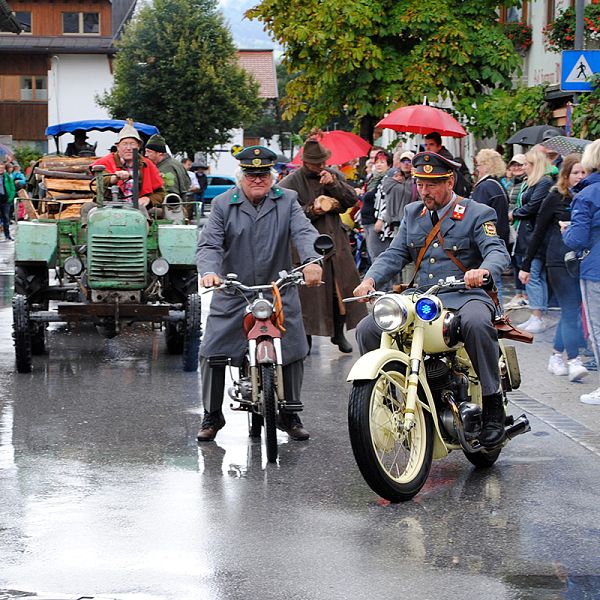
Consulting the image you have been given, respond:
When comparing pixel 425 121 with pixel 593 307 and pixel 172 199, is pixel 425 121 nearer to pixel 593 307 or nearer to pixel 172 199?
pixel 172 199

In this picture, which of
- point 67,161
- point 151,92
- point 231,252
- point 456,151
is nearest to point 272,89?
point 151,92

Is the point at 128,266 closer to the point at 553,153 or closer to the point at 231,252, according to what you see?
the point at 231,252

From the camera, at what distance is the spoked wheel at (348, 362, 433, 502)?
625 cm

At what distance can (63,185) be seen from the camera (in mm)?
13492

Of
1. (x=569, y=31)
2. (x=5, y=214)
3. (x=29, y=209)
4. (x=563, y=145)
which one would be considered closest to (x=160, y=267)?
(x=29, y=209)

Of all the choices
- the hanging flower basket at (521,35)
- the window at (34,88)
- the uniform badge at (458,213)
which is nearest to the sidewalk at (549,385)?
the uniform badge at (458,213)

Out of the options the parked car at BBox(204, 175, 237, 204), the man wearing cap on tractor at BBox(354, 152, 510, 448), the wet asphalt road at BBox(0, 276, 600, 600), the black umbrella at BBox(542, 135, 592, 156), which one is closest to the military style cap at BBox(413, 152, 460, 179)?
the man wearing cap on tractor at BBox(354, 152, 510, 448)

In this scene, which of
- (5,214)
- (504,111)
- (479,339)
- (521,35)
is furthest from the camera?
(5,214)

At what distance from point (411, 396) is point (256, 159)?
2152 mm

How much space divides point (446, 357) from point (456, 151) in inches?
1124

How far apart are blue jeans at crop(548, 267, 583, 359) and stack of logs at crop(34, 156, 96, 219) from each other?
450 cm

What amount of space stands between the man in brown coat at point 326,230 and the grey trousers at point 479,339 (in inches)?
183

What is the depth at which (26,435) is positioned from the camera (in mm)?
8359

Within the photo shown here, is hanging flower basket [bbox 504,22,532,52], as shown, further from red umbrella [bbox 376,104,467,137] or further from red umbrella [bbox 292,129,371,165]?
red umbrella [bbox 376,104,467,137]
